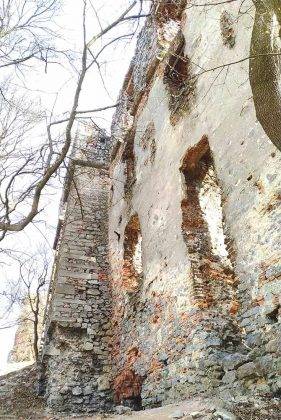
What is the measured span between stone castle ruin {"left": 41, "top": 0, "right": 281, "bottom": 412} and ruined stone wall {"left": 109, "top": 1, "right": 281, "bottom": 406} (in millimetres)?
22

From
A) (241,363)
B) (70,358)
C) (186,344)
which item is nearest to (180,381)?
(186,344)

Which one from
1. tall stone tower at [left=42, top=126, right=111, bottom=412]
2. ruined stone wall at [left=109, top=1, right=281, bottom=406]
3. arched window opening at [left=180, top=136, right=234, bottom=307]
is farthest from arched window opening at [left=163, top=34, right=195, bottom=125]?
tall stone tower at [left=42, top=126, right=111, bottom=412]

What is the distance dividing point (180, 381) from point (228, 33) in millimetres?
5268

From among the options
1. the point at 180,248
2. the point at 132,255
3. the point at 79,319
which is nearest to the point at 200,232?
the point at 180,248

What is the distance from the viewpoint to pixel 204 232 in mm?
5895

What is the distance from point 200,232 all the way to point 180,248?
42cm

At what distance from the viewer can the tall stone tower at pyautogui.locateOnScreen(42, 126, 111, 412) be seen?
7.50 metres

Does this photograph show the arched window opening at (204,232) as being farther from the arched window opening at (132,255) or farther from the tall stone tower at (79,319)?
the arched window opening at (132,255)

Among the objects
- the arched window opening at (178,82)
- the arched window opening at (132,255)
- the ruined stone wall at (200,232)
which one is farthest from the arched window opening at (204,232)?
the arched window opening at (132,255)

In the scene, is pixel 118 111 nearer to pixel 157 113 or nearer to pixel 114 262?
pixel 157 113

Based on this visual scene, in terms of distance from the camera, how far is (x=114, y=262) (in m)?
9.27

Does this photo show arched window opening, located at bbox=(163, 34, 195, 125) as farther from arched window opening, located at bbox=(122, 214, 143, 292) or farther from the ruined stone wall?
arched window opening, located at bbox=(122, 214, 143, 292)

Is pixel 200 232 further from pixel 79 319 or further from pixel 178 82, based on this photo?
pixel 79 319

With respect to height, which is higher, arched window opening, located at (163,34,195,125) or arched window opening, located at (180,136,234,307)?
arched window opening, located at (163,34,195,125)
